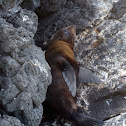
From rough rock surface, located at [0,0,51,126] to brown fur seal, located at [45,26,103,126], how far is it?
22.4 inches

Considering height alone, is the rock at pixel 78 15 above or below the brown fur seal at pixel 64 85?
above

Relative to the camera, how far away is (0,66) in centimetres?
291

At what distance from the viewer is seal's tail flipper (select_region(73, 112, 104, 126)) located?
3.51m

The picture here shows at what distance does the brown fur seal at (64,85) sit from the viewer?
3.60 m

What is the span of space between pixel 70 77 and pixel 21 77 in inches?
44.0

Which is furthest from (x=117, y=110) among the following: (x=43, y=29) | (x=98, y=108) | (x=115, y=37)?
(x=43, y=29)

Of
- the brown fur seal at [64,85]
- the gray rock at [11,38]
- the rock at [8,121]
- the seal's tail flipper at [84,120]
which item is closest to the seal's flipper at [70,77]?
the brown fur seal at [64,85]

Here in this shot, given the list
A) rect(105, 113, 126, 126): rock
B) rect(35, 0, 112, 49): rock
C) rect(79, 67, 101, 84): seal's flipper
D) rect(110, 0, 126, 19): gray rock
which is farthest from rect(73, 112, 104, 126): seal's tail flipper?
rect(110, 0, 126, 19): gray rock

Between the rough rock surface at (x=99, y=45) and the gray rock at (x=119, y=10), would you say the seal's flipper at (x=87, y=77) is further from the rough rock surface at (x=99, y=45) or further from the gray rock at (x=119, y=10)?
the gray rock at (x=119, y=10)

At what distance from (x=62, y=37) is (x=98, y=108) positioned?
1664mm

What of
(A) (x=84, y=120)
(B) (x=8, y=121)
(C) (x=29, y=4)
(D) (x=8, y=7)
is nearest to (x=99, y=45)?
(C) (x=29, y=4)

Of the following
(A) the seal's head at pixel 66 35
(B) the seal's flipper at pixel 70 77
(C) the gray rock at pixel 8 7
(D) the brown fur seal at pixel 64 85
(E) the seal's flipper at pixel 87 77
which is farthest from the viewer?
(A) the seal's head at pixel 66 35

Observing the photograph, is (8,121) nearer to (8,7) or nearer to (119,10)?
(8,7)

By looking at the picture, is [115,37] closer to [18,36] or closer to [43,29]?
[43,29]
